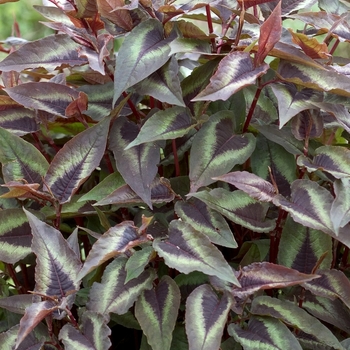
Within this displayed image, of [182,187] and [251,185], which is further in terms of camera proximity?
[182,187]

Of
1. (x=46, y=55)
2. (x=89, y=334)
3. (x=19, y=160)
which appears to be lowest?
(x=89, y=334)

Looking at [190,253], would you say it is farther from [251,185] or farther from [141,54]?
[141,54]

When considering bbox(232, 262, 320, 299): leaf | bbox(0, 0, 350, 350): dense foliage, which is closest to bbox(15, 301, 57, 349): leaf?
bbox(0, 0, 350, 350): dense foliage

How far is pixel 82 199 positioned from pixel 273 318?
28cm

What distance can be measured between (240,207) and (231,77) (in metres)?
0.16

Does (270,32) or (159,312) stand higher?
(270,32)

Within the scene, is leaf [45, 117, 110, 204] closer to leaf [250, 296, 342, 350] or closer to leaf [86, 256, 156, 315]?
leaf [86, 256, 156, 315]

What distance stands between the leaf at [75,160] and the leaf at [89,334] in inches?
6.4

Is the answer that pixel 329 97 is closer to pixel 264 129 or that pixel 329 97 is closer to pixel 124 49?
pixel 264 129

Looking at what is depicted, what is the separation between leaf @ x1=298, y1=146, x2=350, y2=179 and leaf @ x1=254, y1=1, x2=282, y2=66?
0.15 m

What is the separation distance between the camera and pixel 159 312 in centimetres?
63

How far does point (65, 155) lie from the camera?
2.31 feet

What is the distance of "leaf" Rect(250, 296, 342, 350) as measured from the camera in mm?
611

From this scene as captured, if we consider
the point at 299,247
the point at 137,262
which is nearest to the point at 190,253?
the point at 137,262
